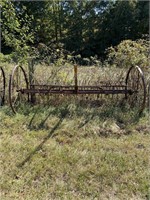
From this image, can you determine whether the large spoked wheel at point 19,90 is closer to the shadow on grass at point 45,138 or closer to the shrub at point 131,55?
the shadow on grass at point 45,138

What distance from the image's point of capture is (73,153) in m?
3.42

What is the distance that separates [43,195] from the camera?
2643 mm

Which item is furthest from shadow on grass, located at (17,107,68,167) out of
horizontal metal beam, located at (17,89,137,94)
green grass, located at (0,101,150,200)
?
horizontal metal beam, located at (17,89,137,94)

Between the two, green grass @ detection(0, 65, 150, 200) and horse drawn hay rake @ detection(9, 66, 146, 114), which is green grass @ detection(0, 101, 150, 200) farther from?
horse drawn hay rake @ detection(9, 66, 146, 114)

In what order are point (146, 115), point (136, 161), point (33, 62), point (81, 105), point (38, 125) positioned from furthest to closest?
point (33, 62)
point (81, 105)
point (146, 115)
point (38, 125)
point (136, 161)

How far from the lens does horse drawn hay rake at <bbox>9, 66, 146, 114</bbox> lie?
4.82 metres

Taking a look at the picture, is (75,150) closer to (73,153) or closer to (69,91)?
(73,153)

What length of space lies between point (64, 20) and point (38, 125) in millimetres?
24550

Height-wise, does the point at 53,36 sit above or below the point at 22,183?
above

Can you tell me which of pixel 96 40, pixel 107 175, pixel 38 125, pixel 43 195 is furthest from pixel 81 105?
pixel 96 40

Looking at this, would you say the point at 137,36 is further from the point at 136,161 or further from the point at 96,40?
the point at 136,161

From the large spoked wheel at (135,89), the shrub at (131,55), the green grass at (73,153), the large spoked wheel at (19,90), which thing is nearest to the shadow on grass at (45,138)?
the green grass at (73,153)

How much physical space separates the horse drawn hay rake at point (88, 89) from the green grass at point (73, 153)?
0.98 ft

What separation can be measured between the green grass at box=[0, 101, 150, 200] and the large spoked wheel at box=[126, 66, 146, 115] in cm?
36
